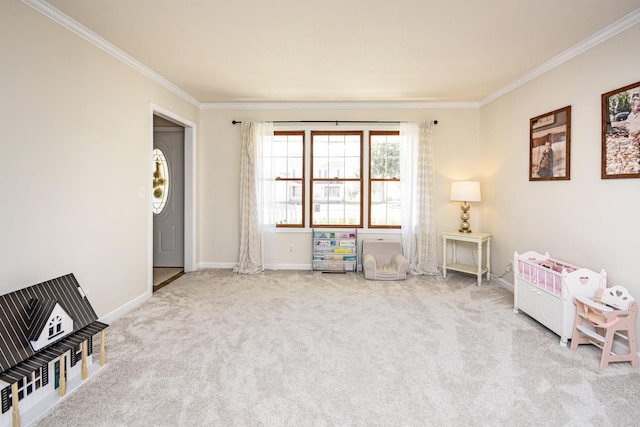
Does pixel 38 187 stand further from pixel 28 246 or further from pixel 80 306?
pixel 80 306

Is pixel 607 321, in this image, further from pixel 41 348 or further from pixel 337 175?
pixel 41 348

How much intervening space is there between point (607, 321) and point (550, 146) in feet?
6.23

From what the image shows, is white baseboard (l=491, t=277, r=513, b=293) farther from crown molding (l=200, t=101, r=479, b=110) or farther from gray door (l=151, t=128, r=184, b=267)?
gray door (l=151, t=128, r=184, b=267)

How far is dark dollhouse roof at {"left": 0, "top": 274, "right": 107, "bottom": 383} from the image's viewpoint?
1.80 meters

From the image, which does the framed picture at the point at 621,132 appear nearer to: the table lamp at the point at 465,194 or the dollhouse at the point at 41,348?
the table lamp at the point at 465,194

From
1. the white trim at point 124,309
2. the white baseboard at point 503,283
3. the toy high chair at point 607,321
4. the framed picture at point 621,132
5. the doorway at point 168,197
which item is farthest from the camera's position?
the doorway at point 168,197

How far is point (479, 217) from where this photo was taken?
16.7ft

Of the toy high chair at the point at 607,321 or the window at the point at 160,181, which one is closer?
the toy high chair at the point at 607,321

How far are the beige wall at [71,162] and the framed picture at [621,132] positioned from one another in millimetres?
4562

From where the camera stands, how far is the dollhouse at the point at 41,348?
176cm

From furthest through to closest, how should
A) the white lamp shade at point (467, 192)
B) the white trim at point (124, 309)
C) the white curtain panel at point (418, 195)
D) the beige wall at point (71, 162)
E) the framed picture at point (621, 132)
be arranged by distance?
1. the white curtain panel at point (418, 195)
2. the white lamp shade at point (467, 192)
3. the white trim at point (124, 309)
4. the framed picture at point (621, 132)
5. the beige wall at point (71, 162)

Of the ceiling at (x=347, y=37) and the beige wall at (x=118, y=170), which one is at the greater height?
the ceiling at (x=347, y=37)

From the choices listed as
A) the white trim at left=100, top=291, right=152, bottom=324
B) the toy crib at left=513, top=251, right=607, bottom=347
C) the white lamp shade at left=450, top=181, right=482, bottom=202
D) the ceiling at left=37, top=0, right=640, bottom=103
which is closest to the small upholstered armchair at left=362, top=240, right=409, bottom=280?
the white lamp shade at left=450, top=181, right=482, bottom=202

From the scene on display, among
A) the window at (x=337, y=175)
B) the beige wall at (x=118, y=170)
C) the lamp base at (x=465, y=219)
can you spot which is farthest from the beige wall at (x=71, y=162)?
the lamp base at (x=465, y=219)
